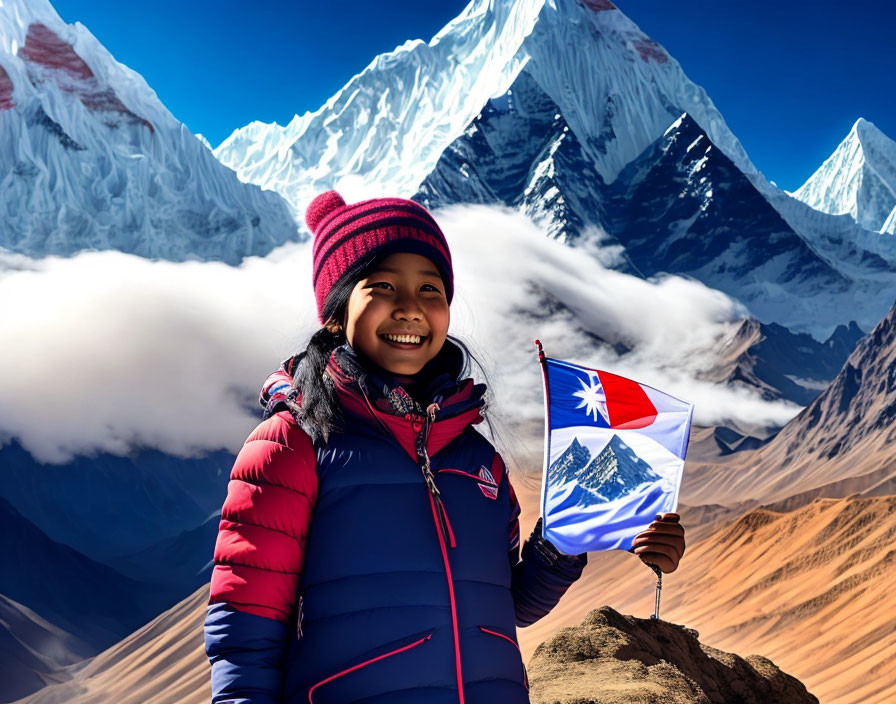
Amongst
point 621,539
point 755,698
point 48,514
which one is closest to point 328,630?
point 621,539

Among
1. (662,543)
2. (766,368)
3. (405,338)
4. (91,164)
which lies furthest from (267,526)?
(91,164)

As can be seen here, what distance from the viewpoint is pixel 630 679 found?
716 cm

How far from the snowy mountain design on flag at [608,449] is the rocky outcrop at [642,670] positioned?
3.54 m

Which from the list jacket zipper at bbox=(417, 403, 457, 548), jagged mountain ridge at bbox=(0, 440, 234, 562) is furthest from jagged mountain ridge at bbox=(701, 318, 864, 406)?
jacket zipper at bbox=(417, 403, 457, 548)

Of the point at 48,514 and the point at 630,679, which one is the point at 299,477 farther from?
the point at 48,514

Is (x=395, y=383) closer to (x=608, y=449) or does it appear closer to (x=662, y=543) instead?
(x=662, y=543)

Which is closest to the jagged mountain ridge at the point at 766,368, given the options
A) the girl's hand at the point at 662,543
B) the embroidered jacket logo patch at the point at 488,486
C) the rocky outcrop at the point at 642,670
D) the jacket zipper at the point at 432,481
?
the rocky outcrop at the point at 642,670

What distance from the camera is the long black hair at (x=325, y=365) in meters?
2.32

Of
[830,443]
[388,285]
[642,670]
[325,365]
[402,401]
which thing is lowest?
[402,401]

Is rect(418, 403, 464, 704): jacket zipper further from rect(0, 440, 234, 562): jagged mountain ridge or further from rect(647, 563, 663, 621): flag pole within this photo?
rect(0, 440, 234, 562): jagged mountain ridge

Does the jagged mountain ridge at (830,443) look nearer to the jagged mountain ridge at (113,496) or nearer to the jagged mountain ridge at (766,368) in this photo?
the jagged mountain ridge at (766,368)

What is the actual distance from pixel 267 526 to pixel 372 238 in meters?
0.87

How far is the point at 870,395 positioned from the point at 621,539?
110054mm

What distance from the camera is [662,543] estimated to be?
107 inches
